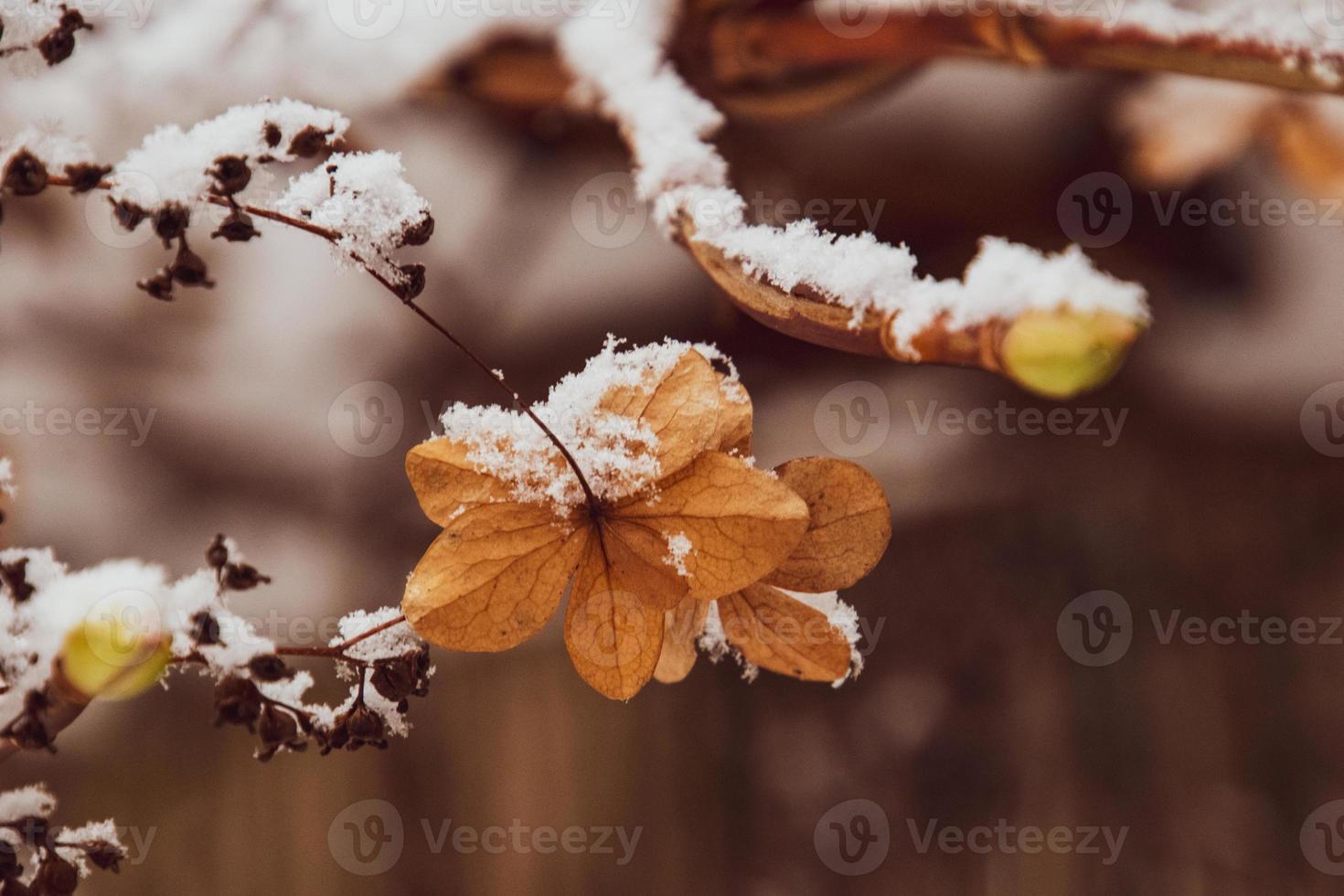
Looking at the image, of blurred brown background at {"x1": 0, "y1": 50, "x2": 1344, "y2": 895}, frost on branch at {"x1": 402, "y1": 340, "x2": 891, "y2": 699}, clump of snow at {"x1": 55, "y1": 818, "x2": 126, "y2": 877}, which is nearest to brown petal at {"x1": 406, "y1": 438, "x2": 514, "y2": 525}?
frost on branch at {"x1": 402, "y1": 340, "x2": 891, "y2": 699}

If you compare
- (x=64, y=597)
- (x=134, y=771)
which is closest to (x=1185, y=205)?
(x=64, y=597)

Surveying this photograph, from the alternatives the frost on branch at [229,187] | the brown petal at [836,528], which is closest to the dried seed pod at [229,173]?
the frost on branch at [229,187]

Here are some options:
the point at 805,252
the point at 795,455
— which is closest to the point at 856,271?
the point at 805,252

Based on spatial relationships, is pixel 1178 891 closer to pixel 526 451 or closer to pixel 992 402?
pixel 992 402

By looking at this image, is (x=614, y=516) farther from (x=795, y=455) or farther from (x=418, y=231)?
(x=795, y=455)

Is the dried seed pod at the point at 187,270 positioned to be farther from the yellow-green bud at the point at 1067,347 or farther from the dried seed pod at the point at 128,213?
the yellow-green bud at the point at 1067,347

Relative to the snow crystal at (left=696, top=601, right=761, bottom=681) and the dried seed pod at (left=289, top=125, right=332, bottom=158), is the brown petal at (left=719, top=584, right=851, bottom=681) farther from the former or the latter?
the dried seed pod at (left=289, top=125, right=332, bottom=158)
